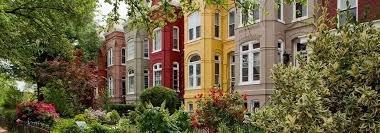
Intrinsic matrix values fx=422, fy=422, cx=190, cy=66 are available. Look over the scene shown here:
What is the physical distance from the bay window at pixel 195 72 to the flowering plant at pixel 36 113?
32.2ft

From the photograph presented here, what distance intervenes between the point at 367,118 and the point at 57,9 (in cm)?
1358

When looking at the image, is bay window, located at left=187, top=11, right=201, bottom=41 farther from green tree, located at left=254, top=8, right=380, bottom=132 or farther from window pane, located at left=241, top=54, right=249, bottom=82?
green tree, located at left=254, top=8, right=380, bottom=132

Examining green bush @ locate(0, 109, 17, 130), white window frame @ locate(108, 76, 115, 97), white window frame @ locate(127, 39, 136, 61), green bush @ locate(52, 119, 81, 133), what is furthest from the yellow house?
green bush @ locate(52, 119, 81, 133)

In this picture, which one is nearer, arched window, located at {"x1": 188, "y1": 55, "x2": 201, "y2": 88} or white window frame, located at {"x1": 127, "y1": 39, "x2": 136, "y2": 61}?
arched window, located at {"x1": 188, "y1": 55, "x2": 201, "y2": 88}

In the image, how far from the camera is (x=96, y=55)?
142 feet

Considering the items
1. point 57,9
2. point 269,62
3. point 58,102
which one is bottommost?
point 58,102

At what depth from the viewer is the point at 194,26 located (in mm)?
28812

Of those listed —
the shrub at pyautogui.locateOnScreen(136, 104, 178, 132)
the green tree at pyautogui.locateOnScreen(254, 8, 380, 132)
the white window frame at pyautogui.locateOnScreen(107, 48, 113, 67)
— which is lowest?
the shrub at pyautogui.locateOnScreen(136, 104, 178, 132)

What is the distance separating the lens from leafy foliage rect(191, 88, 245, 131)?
15.2 metres

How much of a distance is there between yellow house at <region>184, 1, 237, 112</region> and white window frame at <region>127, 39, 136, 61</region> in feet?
30.6

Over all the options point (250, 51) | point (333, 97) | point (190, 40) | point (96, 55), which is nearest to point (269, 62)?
point (250, 51)

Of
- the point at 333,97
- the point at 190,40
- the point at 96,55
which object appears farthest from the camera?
the point at 96,55

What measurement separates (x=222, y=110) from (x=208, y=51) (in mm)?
12399

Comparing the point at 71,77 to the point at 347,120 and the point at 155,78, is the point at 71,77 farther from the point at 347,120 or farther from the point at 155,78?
the point at 347,120
